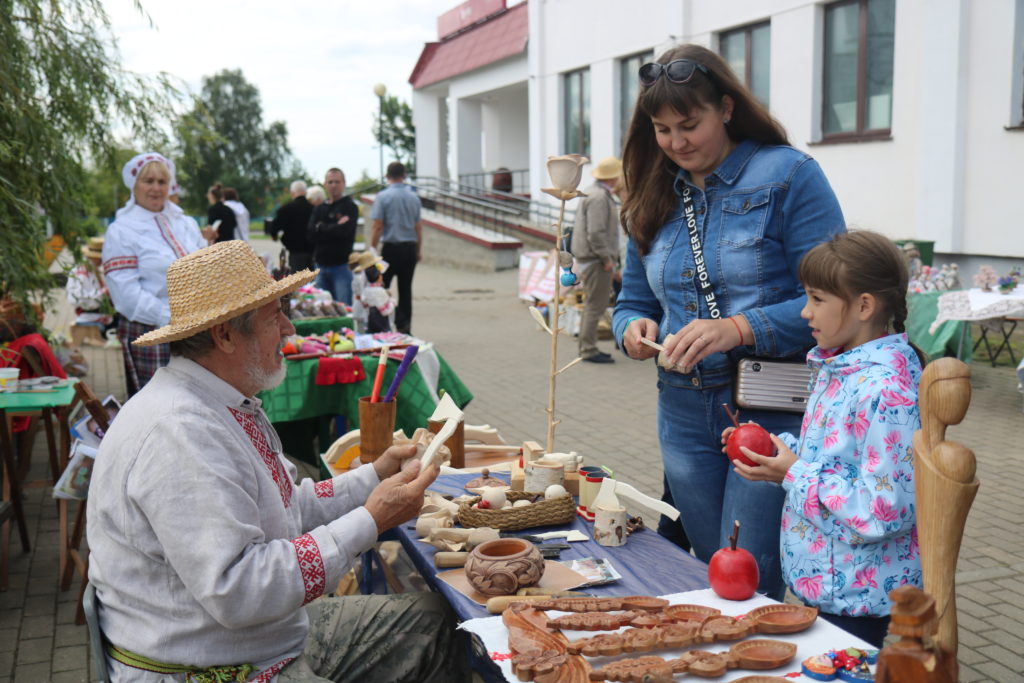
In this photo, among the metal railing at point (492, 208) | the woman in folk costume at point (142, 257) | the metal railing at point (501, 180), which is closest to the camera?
the woman in folk costume at point (142, 257)

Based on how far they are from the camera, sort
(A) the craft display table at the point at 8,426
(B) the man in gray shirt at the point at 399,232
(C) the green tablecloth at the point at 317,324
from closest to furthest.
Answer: (A) the craft display table at the point at 8,426
(C) the green tablecloth at the point at 317,324
(B) the man in gray shirt at the point at 399,232

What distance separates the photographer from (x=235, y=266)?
2082 millimetres

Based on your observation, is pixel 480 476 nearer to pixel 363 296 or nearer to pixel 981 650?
pixel 981 650

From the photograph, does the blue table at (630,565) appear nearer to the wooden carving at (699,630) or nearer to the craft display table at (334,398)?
the wooden carving at (699,630)

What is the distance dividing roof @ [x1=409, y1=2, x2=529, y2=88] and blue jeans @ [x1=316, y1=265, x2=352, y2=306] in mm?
11748

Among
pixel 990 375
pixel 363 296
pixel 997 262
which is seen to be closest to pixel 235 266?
pixel 363 296

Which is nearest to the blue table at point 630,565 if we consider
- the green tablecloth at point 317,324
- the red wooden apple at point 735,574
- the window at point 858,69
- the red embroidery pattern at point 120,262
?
the red wooden apple at point 735,574

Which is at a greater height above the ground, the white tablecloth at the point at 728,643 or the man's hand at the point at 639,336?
the man's hand at the point at 639,336

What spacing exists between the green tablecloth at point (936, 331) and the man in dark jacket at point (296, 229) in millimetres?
6232

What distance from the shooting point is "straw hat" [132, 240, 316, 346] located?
200 centimetres

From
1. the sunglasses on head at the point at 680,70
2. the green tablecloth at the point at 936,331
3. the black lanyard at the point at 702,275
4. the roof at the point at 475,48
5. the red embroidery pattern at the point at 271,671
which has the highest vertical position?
the roof at the point at 475,48

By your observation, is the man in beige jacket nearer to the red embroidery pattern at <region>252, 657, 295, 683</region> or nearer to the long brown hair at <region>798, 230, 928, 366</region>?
the long brown hair at <region>798, 230, 928, 366</region>

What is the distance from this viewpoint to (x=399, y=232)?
10.3 meters

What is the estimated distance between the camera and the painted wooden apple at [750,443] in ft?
6.68
